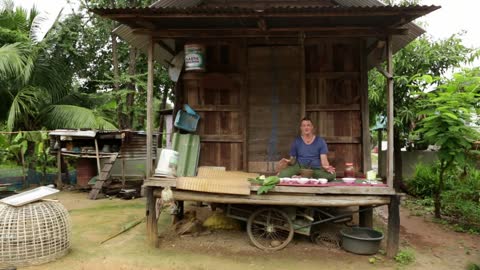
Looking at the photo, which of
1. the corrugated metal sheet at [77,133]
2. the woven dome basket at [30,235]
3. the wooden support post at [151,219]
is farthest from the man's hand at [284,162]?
the corrugated metal sheet at [77,133]

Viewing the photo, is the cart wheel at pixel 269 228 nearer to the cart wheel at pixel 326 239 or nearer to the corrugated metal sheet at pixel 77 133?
the cart wheel at pixel 326 239

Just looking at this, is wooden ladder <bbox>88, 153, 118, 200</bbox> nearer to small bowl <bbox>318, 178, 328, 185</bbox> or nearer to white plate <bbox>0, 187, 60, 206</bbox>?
white plate <bbox>0, 187, 60, 206</bbox>

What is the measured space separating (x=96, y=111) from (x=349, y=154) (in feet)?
30.1

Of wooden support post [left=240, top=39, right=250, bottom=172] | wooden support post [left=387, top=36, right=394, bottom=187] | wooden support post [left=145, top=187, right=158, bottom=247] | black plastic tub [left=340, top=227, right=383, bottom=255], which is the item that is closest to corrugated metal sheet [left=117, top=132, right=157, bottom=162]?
wooden support post [left=240, top=39, right=250, bottom=172]

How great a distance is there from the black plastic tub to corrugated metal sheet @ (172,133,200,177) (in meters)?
2.77

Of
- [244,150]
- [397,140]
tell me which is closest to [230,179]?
[244,150]

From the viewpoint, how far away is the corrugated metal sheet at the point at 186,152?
677cm

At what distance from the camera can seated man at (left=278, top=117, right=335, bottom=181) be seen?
19.8 ft

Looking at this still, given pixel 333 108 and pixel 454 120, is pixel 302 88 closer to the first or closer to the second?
pixel 333 108

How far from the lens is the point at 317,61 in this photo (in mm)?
6934

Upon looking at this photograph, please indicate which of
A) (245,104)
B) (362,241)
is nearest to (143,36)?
(245,104)

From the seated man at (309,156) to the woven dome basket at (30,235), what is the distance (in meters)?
3.38

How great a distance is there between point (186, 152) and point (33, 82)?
7.70 metres

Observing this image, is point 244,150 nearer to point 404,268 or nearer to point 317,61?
point 317,61
